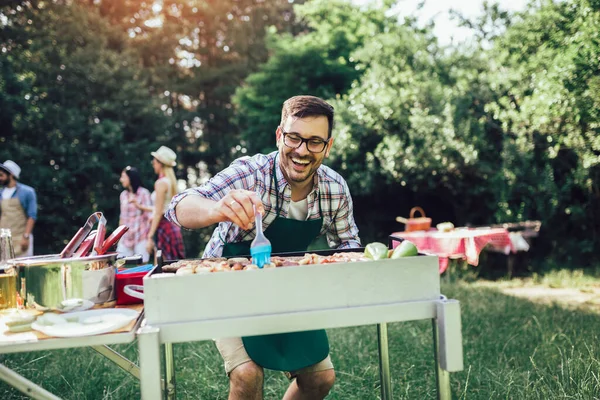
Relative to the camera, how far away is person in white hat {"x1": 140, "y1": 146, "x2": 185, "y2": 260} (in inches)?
204

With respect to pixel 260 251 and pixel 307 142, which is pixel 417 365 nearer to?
pixel 307 142

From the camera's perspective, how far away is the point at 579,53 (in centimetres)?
462

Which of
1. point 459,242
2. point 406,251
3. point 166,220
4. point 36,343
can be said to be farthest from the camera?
point 166,220

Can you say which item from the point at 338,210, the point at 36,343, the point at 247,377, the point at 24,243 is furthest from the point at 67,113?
the point at 36,343

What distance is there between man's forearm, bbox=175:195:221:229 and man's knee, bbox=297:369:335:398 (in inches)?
29.6

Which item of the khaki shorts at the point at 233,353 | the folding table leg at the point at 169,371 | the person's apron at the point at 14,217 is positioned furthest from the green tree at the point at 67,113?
the khaki shorts at the point at 233,353

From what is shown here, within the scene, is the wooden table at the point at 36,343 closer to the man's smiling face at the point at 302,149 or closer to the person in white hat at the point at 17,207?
the man's smiling face at the point at 302,149

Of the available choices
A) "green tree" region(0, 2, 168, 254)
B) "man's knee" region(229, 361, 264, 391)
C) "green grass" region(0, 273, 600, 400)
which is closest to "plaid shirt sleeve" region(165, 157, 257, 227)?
"man's knee" region(229, 361, 264, 391)

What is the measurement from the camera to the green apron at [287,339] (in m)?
1.86

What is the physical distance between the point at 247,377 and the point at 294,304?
0.59 metres

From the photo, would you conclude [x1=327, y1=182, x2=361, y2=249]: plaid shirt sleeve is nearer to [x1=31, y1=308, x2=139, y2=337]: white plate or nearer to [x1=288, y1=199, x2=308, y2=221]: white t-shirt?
[x1=288, y1=199, x2=308, y2=221]: white t-shirt

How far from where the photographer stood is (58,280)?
Answer: 139 centimetres

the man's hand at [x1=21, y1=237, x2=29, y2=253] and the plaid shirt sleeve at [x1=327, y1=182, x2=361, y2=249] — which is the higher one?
the plaid shirt sleeve at [x1=327, y1=182, x2=361, y2=249]

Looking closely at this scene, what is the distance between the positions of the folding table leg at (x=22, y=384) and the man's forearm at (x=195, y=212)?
656 mm
